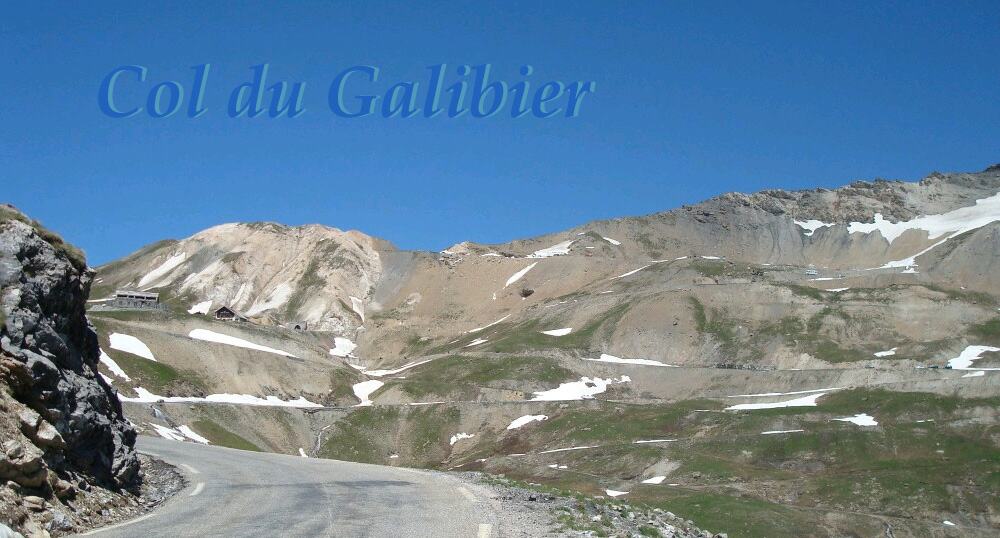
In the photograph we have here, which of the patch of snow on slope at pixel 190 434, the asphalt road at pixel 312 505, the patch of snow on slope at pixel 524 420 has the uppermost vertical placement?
the patch of snow on slope at pixel 190 434

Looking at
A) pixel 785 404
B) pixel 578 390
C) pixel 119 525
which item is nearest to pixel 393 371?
pixel 578 390

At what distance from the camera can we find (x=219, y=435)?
4031 inches

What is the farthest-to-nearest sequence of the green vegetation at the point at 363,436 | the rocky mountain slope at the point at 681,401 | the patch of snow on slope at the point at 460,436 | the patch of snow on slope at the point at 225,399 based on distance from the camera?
the patch of snow on slope at the point at 460,436 → the green vegetation at the point at 363,436 → the patch of snow on slope at the point at 225,399 → the rocky mountain slope at the point at 681,401

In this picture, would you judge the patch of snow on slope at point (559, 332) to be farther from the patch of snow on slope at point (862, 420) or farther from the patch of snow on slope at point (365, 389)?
the patch of snow on slope at point (862, 420)

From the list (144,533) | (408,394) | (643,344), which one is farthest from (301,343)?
(144,533)

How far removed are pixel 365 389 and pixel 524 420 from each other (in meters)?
35.0

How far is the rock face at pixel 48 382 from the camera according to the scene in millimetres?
21344

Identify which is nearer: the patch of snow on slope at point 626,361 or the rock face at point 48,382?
the rock face at point 48,382

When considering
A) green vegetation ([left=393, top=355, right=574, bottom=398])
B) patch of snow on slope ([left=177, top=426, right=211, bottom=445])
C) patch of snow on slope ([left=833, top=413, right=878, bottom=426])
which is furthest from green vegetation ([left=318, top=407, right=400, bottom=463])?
patch of snow on slope ([left=833, top=413, right=878, bottom=426])

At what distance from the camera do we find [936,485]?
78938 millimetres

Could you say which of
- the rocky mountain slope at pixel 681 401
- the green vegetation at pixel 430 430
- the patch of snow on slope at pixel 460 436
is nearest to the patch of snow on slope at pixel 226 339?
the rocky mountain slope at pixel 681 401

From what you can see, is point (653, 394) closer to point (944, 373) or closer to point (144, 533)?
point (944, 373)

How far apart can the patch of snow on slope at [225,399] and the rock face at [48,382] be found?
7922 centimetres

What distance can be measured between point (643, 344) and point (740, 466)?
83.4 metres
